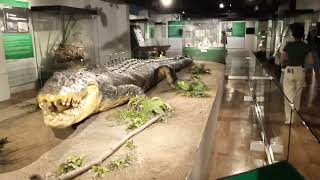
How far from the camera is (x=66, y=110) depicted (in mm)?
3252

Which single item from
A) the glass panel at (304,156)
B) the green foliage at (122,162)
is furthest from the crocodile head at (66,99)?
the glass panel at (304,156)

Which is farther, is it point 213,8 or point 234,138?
point 213,8

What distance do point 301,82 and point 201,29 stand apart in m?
7.44

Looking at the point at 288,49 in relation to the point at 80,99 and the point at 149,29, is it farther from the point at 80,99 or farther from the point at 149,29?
the point at 149,29

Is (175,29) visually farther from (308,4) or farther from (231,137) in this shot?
(231,137)

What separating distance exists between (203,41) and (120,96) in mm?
8657

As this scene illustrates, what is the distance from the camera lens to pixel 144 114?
11.9 ft

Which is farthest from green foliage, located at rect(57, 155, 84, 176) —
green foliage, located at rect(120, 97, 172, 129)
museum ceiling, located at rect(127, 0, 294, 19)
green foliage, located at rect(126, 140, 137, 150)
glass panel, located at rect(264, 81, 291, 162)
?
museum ceiling, located at rect(127, 0, 294, 19)

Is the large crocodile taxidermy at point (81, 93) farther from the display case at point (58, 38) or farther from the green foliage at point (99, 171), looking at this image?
the display case at point (58, 38)

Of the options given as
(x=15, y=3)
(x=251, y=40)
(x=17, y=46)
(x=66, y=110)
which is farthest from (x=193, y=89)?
(x=251, y=40)

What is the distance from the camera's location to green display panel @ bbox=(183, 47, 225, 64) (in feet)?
A: 38.7

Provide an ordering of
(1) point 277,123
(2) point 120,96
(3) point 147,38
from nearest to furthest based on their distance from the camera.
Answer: (2) point 120,96, (1) point 277,123, (3) point 147,38

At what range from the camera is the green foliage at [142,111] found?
11.2 feet

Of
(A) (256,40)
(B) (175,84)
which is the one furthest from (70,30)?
(A) (256,40)
